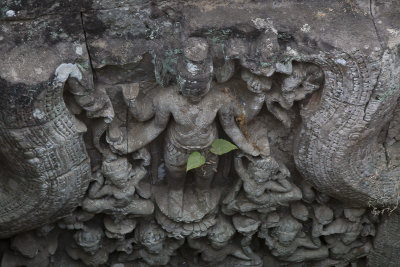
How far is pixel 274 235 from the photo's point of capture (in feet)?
11.8

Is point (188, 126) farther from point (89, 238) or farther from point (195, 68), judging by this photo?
point (89, 238)

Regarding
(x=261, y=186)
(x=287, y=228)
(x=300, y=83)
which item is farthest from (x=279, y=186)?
(x=300, y=83)

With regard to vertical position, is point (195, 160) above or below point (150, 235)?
above

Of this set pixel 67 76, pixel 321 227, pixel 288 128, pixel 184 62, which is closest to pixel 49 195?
pixel 67 76

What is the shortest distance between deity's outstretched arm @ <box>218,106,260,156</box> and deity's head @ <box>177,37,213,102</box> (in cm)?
23

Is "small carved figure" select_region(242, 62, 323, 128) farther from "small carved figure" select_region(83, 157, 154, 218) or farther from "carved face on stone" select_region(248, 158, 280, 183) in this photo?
"small carved figure" select_region(83, 157, 154, 218)

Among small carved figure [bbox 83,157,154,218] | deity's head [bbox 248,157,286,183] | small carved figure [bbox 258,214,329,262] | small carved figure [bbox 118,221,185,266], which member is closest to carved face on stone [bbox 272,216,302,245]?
small carved figure [bbox 258,214,329,262]

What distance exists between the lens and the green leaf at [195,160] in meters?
2.99

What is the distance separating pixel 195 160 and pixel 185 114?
0.21 meters

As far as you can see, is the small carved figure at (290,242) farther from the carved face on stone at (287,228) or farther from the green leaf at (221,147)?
Result: the green leaf at (221,147)

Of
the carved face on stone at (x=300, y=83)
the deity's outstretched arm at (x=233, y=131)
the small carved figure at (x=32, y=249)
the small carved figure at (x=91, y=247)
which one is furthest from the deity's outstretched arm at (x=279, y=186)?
the small carved figure at (x=32, y=249)

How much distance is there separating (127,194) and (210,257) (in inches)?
27.8

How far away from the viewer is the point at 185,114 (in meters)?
2.97

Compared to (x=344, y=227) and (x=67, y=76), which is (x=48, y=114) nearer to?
(x=67, y=76)
